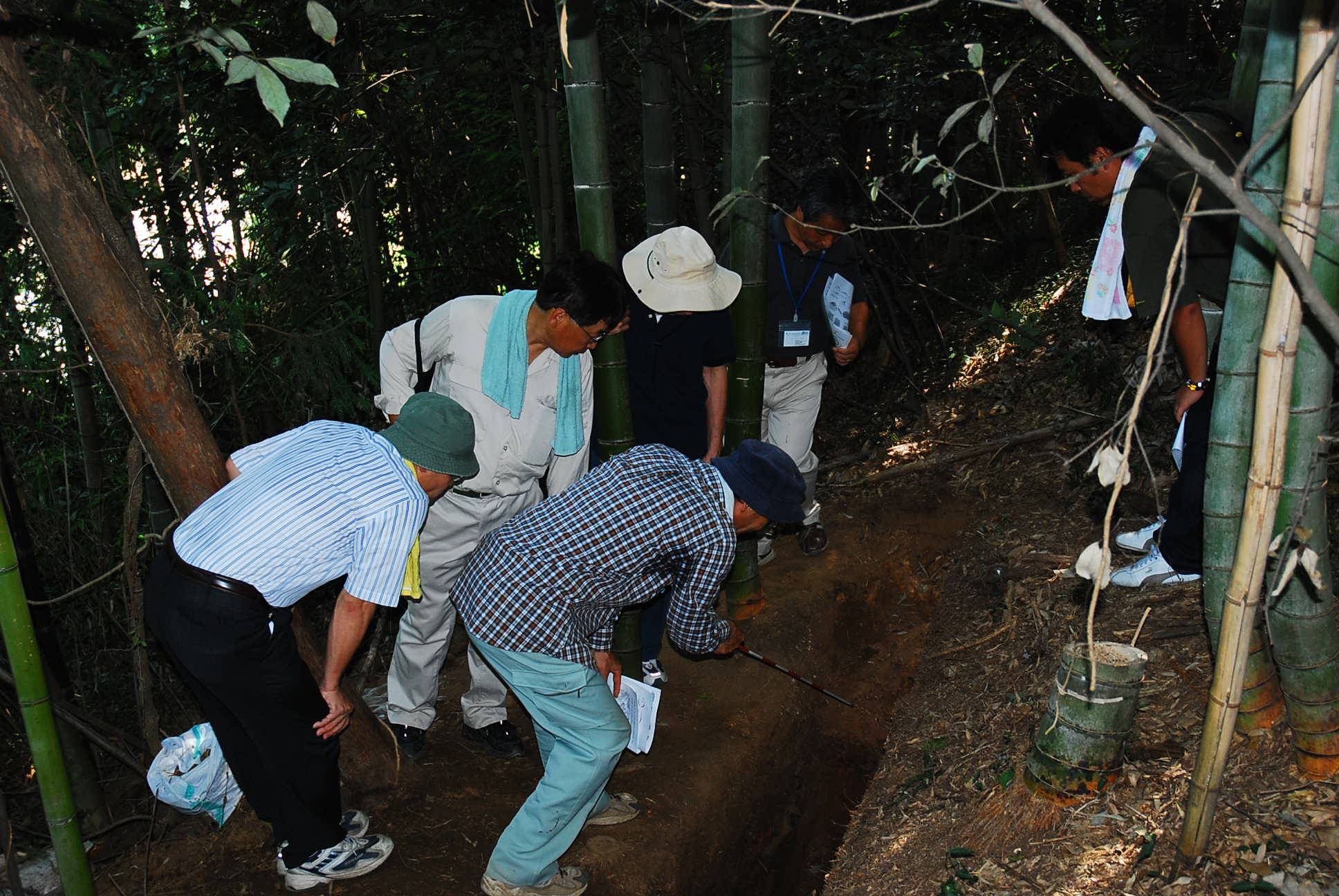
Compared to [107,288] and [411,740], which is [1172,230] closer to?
[107,288]

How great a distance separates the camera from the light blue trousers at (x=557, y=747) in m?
3.15

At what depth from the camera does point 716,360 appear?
4270 mm

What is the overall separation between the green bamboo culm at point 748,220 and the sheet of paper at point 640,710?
4.69ft

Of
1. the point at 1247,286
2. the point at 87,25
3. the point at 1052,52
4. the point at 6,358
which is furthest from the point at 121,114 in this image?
the point at 1052,52

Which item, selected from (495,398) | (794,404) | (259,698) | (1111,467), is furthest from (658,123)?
(1111,467)

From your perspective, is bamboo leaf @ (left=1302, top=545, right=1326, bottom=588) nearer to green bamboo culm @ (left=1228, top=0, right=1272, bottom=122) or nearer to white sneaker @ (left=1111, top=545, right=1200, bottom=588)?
green bamboo culm @ (left=1228, top=0, right=1272, bottom=122)

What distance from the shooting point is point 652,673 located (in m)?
4.53

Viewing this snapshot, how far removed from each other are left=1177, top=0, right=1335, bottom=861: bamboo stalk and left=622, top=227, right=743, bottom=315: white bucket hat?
208 centimetres

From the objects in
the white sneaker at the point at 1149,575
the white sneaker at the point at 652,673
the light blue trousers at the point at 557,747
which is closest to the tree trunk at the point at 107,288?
the light blue trousers at the point at 557,747

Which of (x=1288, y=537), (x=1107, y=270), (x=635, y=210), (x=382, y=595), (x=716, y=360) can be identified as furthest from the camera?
(x=635, y=210)

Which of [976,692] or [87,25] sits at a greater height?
[87,25]

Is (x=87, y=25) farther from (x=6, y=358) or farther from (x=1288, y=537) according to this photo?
(x=1288, y=537)

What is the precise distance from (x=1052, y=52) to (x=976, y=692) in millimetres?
4684

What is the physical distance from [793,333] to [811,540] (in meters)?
1.40
